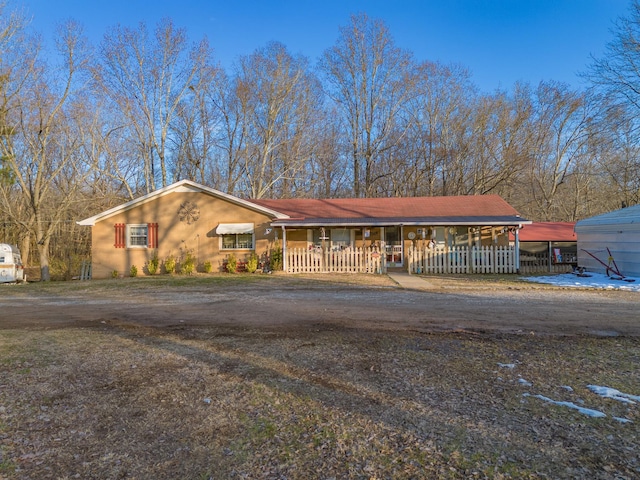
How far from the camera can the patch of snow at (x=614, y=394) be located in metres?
3.37

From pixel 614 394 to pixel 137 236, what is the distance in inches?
719

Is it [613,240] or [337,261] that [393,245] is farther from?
[613,240]

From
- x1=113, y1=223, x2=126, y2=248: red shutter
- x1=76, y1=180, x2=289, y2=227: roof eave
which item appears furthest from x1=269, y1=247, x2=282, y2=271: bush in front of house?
x1=113, y1=223, x2=126, y2=248: red shutter

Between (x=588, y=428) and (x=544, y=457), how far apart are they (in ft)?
2.17

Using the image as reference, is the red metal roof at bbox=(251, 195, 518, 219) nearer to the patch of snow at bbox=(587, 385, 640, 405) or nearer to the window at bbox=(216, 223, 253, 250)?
the window at bbox=(216, 223, 253, 250)

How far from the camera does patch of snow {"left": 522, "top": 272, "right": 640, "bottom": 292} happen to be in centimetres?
1154

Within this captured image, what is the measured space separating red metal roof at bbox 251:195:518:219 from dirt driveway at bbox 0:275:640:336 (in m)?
5.64

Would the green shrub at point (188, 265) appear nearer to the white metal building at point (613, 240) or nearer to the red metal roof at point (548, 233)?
the red metal roof at point (548, 233)

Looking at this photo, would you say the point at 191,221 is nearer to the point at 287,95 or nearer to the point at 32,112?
the point at 32,112

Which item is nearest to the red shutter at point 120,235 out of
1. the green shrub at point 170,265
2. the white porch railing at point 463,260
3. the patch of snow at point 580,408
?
the green shrub at point 170,265

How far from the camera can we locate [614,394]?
3.46 meters

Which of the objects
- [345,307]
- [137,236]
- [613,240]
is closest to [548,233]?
[613,240]

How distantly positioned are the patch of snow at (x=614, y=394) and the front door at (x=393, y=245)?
46.8ft

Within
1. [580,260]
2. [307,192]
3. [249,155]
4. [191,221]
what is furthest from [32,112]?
[580,260]
